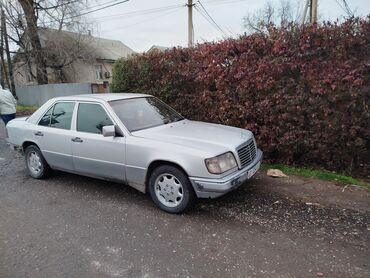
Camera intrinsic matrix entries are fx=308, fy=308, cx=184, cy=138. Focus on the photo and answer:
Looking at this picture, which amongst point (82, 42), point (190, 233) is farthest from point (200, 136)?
point (82, 42)

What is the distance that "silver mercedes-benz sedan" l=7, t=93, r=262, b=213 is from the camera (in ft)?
12.6

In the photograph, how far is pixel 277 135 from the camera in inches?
231

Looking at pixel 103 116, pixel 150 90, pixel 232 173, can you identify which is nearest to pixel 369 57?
pixel 232 173

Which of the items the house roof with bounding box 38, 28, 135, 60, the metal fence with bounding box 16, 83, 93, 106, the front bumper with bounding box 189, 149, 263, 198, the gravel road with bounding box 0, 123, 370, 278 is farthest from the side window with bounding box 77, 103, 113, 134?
the house roof with bounding box 38, 28, 135, 60

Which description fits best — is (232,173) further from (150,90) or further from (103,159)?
(150,90)

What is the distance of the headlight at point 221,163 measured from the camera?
12.2ft

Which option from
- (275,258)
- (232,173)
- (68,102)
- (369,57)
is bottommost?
(275,258)

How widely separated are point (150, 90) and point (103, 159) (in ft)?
12.1

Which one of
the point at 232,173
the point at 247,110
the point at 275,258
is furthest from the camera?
the point at 247,110

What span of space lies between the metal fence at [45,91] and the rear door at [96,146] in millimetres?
13038

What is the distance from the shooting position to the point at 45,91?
68.0 ft

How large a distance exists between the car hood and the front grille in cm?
8

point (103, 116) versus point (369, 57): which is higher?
point (369, 57)

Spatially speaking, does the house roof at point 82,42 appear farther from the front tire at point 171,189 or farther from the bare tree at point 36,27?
the front tire at point 171,189
